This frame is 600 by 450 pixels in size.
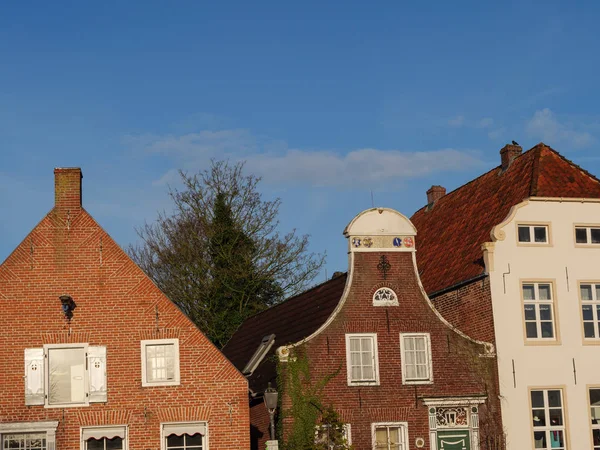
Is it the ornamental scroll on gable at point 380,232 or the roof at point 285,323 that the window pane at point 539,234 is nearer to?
the ornamental scroll on gable at point 380,232

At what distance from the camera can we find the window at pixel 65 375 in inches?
1002

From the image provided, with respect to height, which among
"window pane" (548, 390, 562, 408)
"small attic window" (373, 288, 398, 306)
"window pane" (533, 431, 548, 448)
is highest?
"small attic window" (373, 288, 398, 306)

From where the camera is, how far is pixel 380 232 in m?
28.4

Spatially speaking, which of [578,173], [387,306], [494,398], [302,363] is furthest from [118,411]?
[578,173]

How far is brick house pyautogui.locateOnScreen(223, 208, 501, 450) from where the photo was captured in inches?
1069

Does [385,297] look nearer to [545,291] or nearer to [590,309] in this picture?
[545,291]

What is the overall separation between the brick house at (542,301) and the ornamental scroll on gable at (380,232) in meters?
2.68

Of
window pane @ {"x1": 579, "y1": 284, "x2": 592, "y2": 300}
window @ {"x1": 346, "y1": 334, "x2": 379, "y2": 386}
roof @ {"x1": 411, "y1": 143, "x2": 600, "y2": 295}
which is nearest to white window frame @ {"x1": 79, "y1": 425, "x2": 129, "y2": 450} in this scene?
window @ {"x1": 346, "y1": 334, "x2": 379, "y2": 386}

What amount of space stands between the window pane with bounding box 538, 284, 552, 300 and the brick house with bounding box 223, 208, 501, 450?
257 cm

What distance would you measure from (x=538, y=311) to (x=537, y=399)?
2.60 m

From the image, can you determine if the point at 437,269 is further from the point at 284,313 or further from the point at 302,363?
the point at 302,363

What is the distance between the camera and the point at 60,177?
88.4 feet

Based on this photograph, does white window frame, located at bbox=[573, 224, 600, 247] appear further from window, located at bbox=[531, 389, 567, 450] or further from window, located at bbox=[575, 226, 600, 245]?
window, located at bbox=[531, 389, 567, 450]

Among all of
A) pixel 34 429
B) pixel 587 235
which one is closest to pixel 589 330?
pixel 587 235
